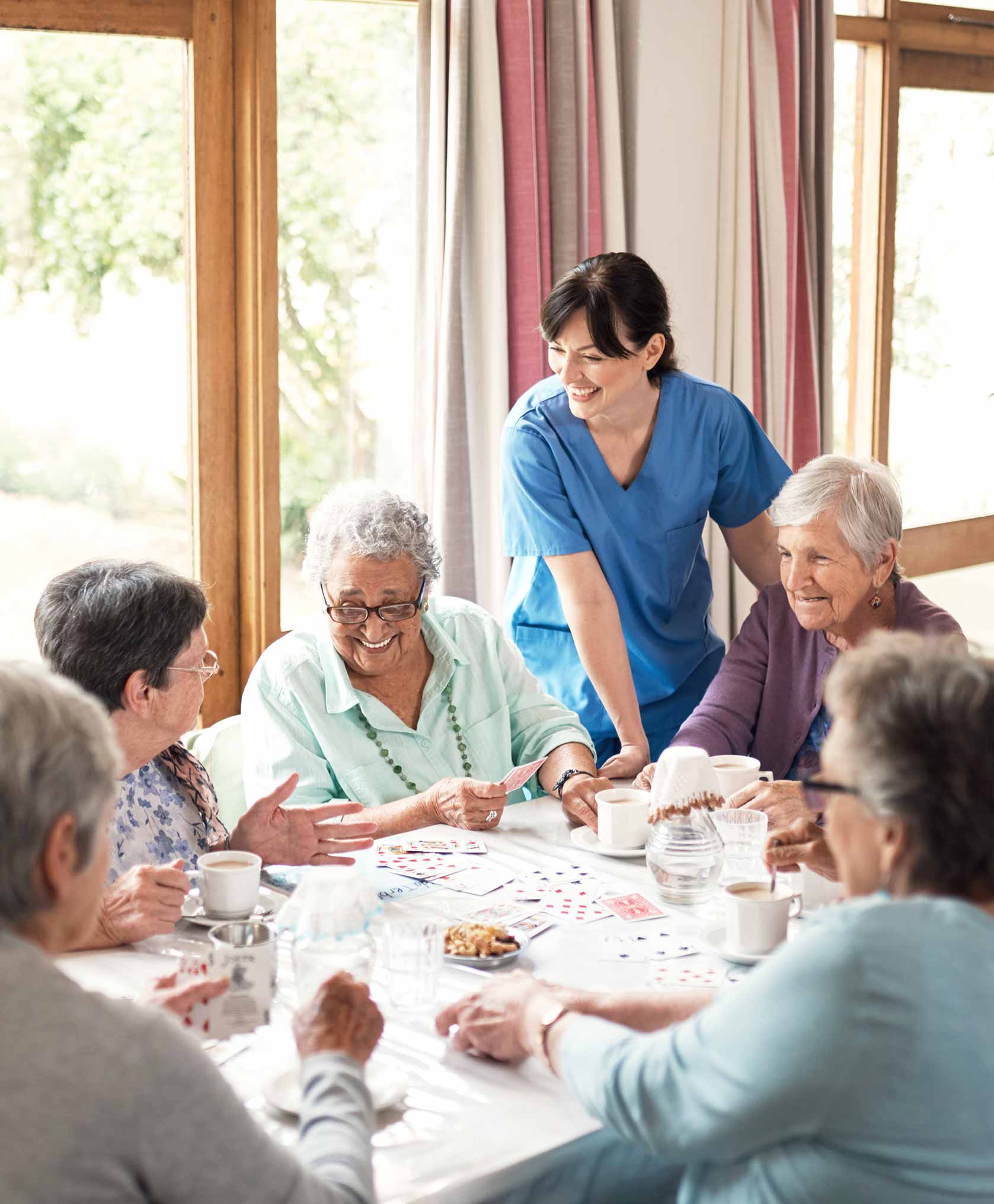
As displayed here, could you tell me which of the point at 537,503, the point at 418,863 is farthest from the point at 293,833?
the point at 537,503

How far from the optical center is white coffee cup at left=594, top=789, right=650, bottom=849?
2.10m

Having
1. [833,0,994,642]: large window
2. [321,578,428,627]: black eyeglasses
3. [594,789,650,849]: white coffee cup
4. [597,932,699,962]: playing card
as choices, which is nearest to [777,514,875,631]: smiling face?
[594,789,650,849]: white coffee cup

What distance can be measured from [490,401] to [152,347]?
34.3 inches

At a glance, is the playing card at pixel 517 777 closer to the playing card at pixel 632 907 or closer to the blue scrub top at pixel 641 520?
the playing card at pixel 632 907

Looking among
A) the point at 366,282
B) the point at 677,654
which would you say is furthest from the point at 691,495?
the point at 366,282

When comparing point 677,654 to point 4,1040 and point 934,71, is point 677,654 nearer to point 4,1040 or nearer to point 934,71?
point 4,1040

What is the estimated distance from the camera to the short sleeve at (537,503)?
9.57 feet

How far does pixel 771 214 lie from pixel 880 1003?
10.9ft

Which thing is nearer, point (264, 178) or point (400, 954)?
point (400, 954)

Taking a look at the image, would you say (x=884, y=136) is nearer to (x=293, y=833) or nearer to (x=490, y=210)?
(x=490, y=210)

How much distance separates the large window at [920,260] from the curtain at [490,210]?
4.45 feet

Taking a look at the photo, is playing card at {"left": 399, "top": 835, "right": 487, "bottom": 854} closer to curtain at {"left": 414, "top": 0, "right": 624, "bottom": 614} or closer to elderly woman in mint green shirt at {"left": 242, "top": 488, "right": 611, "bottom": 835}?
elderly woman in mint green shirt at {"left": 242, "top": 488, "right": 611, "bottom": 835}

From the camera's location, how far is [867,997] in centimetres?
104

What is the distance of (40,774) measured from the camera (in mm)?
1046
